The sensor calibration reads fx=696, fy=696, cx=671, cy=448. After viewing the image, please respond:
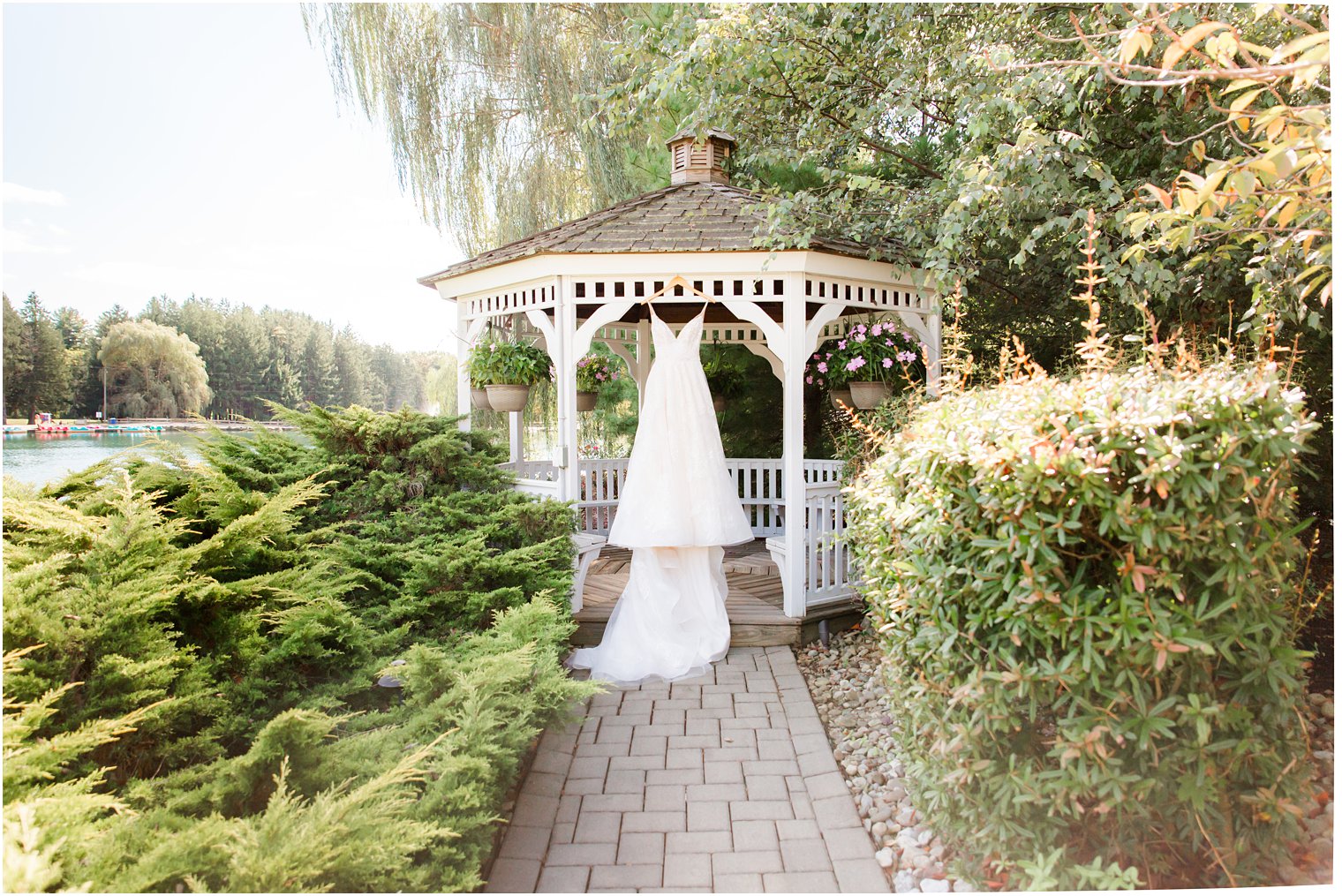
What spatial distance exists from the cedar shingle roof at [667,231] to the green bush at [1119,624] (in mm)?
3089

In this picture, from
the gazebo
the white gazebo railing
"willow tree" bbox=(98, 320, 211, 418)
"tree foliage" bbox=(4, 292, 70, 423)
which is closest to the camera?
"tree foliage" bbox=(4, 292, 70, 423)

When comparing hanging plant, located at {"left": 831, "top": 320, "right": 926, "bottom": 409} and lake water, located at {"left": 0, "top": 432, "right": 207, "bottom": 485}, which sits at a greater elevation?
hanging plant, located at {"left": 831, "top": 320, "right": 926, "bottom": 409}

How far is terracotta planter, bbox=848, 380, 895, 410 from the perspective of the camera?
5574 mm

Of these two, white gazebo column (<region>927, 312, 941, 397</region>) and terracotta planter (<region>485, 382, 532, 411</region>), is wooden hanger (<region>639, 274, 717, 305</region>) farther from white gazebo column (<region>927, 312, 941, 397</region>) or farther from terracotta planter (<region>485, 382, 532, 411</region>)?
white gazebo column (<region>927, 312, 941, 397</region>)

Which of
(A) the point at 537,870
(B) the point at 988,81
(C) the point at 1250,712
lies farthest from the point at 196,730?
(B) the point at 988,81

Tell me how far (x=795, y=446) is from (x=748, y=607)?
1331 mm

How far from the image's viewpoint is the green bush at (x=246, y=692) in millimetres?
1841

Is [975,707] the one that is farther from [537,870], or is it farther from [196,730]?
[196,730]

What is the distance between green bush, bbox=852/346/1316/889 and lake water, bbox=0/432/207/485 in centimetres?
434

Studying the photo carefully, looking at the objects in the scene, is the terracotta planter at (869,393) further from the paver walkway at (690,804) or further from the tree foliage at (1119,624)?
the tree foliage at (1119,624)

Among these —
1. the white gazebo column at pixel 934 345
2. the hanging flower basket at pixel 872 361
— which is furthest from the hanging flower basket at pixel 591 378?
the white gazebo column at pixel 934 345

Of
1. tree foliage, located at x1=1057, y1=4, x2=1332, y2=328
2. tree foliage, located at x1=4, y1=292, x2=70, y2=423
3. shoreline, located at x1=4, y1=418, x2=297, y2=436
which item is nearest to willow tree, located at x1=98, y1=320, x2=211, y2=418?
shoreline, located at x1=4, y1=418, x2=297, y2=436

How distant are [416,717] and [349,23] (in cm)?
955

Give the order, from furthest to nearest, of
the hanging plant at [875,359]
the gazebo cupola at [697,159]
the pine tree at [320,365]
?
the pine tree at [320,365]
the gazebo cupola at [697,159]
the hanging plant at [875,359]
